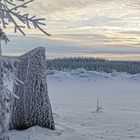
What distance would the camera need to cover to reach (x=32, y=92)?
12.8 meters

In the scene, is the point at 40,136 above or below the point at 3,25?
below

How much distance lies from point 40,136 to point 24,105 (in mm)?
1058

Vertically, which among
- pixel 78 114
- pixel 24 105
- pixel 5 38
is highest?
pixel 5 38

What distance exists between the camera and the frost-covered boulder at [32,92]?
12828 millimetres

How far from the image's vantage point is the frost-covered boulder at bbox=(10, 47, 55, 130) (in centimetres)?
1283

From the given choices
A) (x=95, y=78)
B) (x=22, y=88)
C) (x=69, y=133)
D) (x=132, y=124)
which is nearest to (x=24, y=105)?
(x=22, y=88)

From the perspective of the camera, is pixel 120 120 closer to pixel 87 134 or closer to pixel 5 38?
pixel 87 134

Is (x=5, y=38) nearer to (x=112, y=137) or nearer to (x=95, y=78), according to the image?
(x=112, y=137)

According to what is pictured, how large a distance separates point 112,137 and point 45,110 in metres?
1.98

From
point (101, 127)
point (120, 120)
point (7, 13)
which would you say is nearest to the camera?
point (7, 13)

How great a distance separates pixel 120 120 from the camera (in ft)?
51.6

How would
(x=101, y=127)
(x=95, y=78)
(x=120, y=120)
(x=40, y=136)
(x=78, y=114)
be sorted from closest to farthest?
1. (x=40, y=136)
2. (x=101, y=127)
3. (x=120, y=120)
4. (x=78, y=114)
5. (x=95, y=78)

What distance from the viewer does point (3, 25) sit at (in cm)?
818

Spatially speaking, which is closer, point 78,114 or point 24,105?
point 24,105
